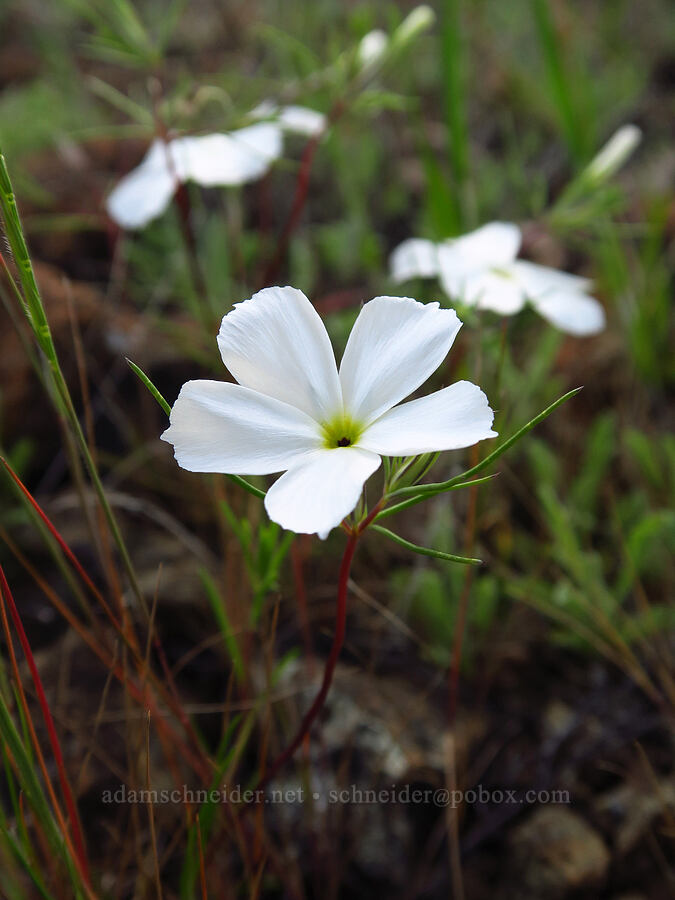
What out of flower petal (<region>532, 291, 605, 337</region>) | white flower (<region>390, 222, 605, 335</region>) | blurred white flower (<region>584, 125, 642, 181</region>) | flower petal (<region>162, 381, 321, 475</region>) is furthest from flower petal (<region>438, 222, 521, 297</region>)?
flower petal (<region>162, 381, 321, 475</region>)

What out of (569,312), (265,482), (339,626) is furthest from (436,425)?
(569,312)

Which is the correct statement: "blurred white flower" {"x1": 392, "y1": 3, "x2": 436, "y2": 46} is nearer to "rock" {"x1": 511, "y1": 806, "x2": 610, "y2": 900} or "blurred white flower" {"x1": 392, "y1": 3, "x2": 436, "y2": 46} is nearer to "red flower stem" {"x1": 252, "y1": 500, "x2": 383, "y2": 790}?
"red flower stem" {"x1": 252, "y1": 500, "x2": 383, "y2": 790}

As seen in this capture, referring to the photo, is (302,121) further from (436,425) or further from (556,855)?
(556,855)

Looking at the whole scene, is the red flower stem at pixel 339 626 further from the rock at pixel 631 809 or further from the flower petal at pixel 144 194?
the flower petal at pixel 144 194

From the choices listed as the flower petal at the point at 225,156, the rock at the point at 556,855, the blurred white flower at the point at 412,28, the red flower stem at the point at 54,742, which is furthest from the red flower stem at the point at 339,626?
the blurred white flower at the point at 412,28

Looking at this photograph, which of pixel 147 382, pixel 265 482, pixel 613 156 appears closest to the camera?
pixel 147 382

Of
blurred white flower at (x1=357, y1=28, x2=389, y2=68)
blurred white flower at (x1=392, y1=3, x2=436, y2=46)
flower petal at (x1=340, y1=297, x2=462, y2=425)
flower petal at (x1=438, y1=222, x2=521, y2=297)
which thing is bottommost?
flower petal at (x1=340, y1=297, x2=462, y2=425)
